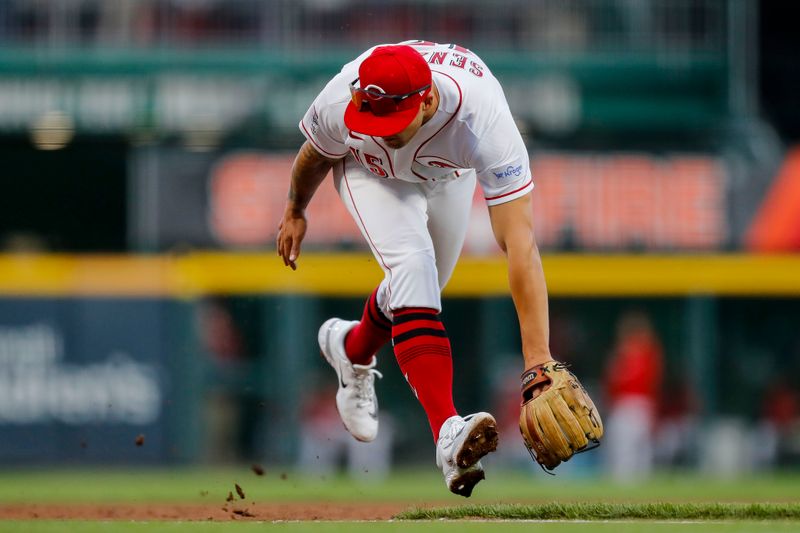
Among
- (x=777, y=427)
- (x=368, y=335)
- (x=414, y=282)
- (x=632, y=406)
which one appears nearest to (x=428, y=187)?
(x=414, y=282)

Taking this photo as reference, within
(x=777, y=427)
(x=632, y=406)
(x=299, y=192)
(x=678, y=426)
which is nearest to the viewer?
(x=299, y=192)

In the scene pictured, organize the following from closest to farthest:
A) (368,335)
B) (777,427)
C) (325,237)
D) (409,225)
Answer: (409,225) → (368,335) → (325,237) → (777,427)

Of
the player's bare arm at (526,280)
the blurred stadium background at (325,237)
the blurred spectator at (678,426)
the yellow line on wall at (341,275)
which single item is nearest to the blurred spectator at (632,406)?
the blurred stadium background at (325,237)

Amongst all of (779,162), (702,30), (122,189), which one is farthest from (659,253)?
(122,189)

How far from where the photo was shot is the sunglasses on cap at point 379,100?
5.46 metres

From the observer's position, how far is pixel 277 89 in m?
16.0

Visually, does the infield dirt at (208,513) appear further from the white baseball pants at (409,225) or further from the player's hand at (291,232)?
the player's hand at (291,232)

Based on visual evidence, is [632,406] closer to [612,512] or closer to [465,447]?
[612,512]

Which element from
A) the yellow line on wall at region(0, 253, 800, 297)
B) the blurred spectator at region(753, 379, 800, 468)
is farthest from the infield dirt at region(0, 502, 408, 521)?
the blurred spectator at region(753, 379, 800, 468)

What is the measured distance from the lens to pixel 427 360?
5.91 m

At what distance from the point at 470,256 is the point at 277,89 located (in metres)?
2.97

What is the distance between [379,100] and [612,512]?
6.43 feet

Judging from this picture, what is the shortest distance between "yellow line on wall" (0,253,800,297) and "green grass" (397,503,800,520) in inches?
307

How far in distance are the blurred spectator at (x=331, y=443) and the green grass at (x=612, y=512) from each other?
793cm
